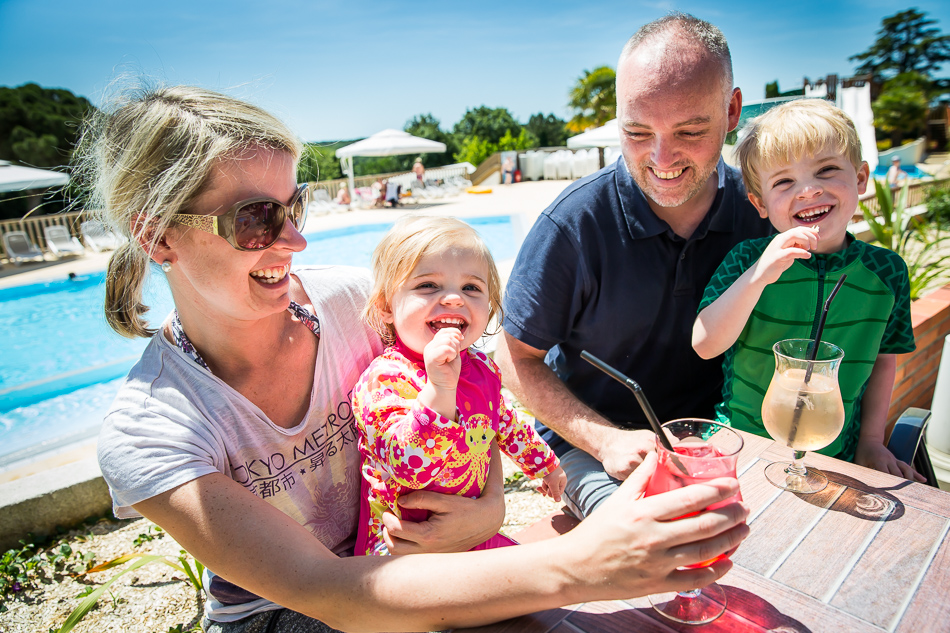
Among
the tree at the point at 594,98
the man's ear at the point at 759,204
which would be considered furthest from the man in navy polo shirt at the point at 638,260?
the tree at the point at 594,98

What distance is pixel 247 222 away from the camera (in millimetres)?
1481

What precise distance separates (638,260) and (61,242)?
19474 millimetres

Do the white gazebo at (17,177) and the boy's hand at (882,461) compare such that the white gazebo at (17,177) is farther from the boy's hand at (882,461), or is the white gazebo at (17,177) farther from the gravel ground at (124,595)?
the boy's hand at (882,461)

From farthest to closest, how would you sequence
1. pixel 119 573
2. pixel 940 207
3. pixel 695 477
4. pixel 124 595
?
1. pixel 940 207
2. pixel 124 595
3. pixel 119 573
4. pixel 695 477

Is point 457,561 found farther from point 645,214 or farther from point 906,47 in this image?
point 906,47

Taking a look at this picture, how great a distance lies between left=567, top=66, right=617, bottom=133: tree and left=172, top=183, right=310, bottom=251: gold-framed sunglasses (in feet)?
118

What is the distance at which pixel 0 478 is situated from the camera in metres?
4.20

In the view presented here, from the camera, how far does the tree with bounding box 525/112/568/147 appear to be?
4322 cm

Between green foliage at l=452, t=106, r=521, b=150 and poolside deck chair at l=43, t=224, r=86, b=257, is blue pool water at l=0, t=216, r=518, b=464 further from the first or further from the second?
green foliage at l=452, t=106, r=521, b=150

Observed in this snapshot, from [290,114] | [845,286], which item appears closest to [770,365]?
[845,286]

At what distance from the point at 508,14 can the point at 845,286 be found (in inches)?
3605

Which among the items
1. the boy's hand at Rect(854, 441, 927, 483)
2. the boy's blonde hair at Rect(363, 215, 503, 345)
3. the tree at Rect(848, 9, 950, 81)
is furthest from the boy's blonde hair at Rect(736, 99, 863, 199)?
the tree at Rect(848, 9, 950, 81)

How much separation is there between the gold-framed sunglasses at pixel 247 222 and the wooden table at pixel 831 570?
3.66 feet

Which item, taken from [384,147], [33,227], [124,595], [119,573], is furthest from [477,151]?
[119,573]
